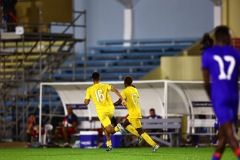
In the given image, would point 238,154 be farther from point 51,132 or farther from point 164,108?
point 51,132

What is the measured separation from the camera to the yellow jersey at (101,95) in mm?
23266

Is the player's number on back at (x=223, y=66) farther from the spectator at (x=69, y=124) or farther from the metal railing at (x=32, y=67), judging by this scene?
the metal railing at (x=32, y=67)

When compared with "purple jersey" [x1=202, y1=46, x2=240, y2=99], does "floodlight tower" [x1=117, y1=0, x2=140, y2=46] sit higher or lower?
higher

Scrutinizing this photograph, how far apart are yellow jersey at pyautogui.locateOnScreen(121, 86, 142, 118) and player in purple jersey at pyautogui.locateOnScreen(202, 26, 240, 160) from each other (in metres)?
11.3

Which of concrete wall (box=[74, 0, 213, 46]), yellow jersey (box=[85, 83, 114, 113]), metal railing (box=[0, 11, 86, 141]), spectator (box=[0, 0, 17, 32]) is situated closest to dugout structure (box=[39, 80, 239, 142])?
metal railing (box=[0, 11, 86, 141])

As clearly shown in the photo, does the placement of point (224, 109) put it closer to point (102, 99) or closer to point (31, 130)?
point (102, 99)

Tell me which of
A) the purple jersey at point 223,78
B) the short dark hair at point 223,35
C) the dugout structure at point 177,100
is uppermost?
the short dark hair at point 223,35

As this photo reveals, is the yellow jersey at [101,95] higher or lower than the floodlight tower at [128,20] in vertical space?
lower

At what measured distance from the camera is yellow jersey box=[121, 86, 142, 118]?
2409 cm

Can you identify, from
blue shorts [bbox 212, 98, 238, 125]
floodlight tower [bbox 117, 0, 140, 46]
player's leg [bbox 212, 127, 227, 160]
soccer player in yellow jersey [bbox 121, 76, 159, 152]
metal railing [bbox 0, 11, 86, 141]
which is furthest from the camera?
floodlight tower [bbox 117, 0, 140, 46]

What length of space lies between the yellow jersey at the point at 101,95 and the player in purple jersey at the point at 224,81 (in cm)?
1059

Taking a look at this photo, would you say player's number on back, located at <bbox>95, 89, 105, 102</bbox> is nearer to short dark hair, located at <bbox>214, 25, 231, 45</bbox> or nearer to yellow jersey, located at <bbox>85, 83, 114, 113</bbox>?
yellow jersey, located at <bbox>85, 83, 114, 113</bbox>

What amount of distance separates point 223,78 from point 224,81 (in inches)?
1.8

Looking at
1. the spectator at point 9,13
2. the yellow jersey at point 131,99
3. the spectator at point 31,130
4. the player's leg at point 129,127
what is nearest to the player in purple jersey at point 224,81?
the yellow jersey at point 131,99
